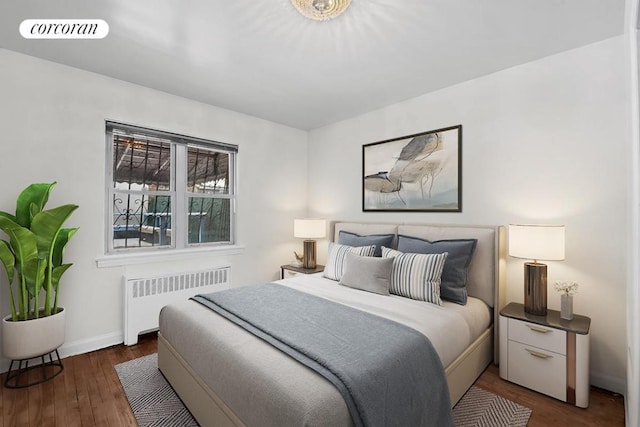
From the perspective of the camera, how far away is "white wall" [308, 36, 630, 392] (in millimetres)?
2156

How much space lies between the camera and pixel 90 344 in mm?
2742

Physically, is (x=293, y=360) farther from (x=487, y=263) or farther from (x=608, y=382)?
(x=608, y=382)

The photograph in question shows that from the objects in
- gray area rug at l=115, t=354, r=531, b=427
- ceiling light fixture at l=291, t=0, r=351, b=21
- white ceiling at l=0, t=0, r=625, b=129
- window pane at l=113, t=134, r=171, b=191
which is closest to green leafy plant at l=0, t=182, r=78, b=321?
window pane at l=113, t=134, r=171, b=191

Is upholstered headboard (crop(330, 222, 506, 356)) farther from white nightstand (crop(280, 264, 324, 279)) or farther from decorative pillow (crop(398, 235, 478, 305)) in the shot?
white nightstand (crop(280, 264, 324, 279))

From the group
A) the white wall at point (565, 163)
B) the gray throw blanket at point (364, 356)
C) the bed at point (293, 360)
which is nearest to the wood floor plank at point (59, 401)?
the bed at point (293, 360)

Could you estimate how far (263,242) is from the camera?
13.3ft

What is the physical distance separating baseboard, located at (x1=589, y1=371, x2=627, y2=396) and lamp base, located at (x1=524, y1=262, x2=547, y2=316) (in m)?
0.60

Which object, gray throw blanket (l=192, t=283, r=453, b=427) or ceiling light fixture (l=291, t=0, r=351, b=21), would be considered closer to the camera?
gray throw blanket (l=192, t=283, r=453, b=427)

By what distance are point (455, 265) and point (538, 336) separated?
0.71m

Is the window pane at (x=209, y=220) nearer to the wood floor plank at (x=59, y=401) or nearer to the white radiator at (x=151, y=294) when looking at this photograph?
the white radiator at (x=151, y=294)

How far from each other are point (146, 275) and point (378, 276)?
7.55 ft

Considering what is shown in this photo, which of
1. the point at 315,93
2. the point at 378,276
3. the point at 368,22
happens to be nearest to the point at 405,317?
the point at 378,276

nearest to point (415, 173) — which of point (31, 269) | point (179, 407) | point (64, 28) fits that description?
point (179, 407)

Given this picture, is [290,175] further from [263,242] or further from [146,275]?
[146,275]
